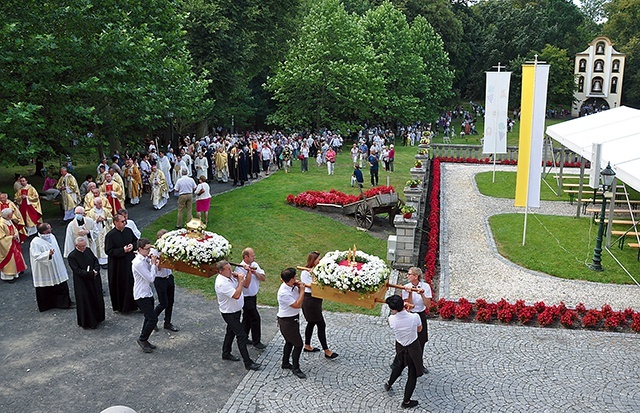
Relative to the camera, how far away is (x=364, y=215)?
760 inches

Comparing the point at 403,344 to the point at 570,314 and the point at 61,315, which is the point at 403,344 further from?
the point at 61,315

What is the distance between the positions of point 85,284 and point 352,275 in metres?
5.41

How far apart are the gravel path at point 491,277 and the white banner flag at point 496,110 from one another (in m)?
4.79

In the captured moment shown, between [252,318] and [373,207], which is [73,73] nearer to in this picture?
[373,207]

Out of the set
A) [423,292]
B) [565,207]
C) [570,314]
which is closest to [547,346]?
[570,314]

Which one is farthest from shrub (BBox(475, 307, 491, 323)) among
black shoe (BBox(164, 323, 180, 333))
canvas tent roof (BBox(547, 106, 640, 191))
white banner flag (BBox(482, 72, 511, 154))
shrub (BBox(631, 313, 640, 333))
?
white banner flag (BBox(482, 72, 511, 154))

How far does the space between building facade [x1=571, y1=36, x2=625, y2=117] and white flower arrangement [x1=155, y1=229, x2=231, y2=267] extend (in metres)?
69.1

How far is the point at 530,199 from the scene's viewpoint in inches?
680

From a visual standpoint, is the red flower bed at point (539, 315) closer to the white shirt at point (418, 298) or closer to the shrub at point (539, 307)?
the shrub at point (539, 307)

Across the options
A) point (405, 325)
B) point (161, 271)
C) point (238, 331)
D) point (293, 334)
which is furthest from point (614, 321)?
point (161, 271)

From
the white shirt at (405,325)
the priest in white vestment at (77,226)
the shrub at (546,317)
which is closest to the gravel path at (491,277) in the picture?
the shrub at (546,317)

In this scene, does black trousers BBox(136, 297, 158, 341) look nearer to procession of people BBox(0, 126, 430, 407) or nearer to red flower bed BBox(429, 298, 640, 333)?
procession of people BBox(0, 126, 430, 407)

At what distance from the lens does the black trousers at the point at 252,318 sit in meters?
9.99

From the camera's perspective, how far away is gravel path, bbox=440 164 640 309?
1337 centimetres
